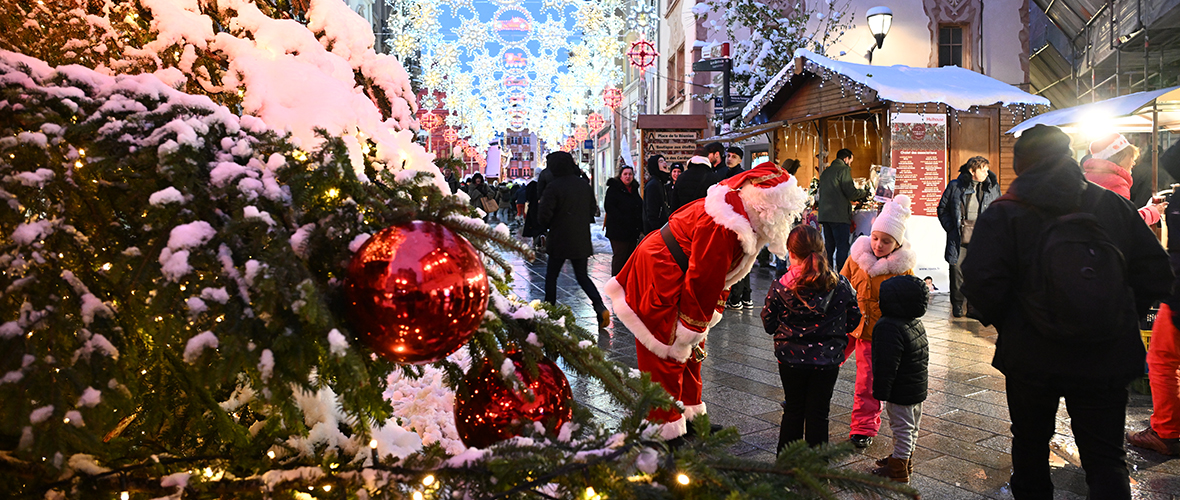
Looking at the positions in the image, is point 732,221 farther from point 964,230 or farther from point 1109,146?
point 964,230

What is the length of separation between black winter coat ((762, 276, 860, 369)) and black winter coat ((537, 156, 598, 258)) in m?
4.40

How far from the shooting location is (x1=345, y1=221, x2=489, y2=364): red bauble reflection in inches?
47.9

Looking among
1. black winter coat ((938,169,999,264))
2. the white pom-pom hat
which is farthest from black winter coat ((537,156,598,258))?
the white pom-pom hat

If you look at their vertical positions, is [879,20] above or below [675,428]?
above

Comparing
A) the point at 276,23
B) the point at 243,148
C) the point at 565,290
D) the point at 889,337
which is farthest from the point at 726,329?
the point at 243,148

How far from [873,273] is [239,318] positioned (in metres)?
3.99

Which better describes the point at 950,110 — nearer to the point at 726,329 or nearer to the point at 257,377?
the point at 726,329

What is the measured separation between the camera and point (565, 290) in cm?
1064

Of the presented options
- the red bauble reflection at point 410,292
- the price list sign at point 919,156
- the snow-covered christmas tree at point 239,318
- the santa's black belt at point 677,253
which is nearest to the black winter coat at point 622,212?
the price list sign at point 919,156

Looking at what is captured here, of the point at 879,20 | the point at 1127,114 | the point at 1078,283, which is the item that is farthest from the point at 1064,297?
the point at 879,20

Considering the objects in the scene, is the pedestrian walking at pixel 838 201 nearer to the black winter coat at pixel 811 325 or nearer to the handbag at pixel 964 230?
the handbag at pixel 964 230

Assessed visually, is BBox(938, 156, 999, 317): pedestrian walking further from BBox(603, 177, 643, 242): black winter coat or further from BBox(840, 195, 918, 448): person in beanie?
BBox(840, 195, 918, 448): person in beanie

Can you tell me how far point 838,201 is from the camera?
10.1 m

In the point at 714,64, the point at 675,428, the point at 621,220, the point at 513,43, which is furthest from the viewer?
the point at 513,43
